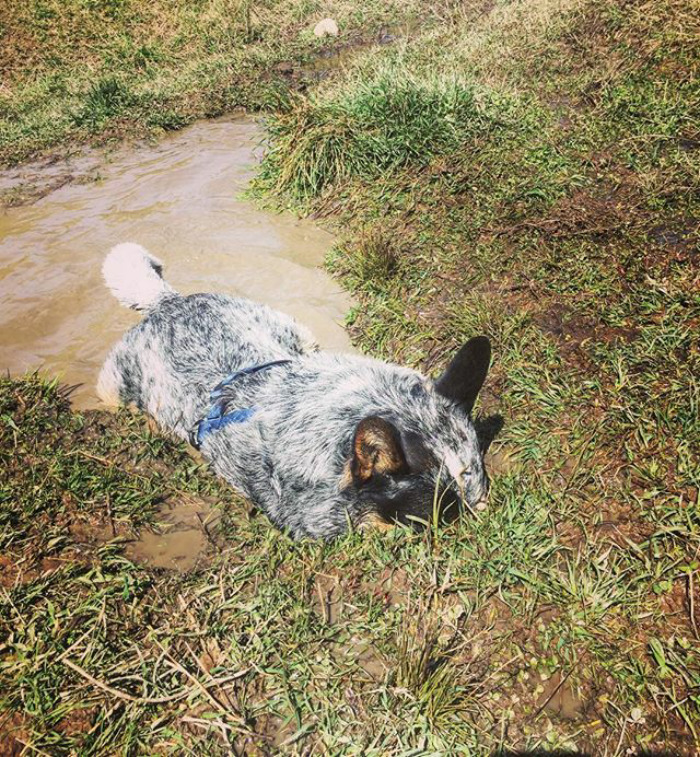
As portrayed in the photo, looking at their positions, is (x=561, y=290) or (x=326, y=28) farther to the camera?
(x=326, y=28)

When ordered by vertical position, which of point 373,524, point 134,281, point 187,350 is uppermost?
point 134,281

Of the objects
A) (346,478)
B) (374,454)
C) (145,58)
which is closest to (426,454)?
(374,454)

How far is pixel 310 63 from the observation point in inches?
486

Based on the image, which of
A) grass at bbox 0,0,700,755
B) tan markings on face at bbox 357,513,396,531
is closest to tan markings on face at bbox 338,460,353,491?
tan markings on face at bbox 357,513,396,531

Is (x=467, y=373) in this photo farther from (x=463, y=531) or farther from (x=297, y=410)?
(x=297, y=410)

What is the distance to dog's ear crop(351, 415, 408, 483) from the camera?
247cm

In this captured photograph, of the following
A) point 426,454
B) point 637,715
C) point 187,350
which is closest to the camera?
point 637,715

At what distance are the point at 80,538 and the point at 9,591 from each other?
19.6 inches

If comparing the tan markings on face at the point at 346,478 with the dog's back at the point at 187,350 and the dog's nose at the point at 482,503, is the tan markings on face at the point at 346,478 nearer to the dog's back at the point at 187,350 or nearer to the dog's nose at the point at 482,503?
the dog's nose at the point at 482,503

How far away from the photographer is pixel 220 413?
3521 millimetres

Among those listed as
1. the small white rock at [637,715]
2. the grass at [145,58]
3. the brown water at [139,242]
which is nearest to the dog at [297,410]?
the brown water at [139,242]

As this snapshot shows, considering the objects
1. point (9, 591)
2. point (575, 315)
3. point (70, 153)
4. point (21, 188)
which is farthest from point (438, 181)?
point (70, 153)

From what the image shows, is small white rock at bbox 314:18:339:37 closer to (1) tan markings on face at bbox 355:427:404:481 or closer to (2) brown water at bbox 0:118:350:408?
(2) brown water at bbox 0:118:350:408

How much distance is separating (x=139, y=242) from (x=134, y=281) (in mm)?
1834
